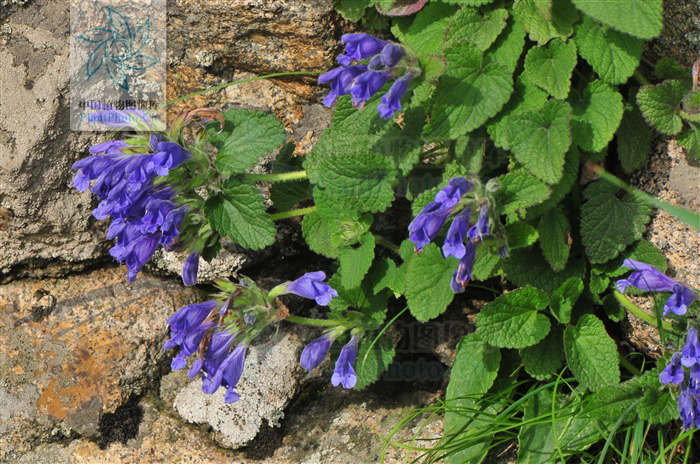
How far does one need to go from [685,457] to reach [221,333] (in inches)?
75.5

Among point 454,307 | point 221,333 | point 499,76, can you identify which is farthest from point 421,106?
point 221,333

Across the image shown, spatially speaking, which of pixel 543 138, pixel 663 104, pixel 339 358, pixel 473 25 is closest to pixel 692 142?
pixel 663 104

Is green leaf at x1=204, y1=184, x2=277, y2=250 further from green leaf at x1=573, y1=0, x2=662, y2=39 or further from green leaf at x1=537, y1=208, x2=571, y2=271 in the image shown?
green leaf at x1=573, y1=0, x2=662, y2=39

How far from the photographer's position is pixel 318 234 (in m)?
2.98

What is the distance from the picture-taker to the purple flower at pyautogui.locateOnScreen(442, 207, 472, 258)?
7.54 ft

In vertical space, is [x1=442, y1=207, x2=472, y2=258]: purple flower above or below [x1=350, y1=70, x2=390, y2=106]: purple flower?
below

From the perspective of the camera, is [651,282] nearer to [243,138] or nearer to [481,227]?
[481,227]

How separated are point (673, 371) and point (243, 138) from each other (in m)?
1.93

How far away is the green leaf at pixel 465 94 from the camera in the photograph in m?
2.61

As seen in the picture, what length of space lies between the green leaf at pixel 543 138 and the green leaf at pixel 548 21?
1.01 ft

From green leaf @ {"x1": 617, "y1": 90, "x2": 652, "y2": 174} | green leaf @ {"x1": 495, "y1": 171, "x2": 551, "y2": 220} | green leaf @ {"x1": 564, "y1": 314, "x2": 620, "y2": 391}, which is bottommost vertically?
green leaf @ {"x1": 564, "y1": 314, "x2": 620, "y2": 391}

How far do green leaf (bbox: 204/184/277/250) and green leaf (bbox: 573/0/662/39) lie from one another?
1.46 metres

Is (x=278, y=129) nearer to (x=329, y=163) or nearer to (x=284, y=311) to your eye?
(x=329, y=163)

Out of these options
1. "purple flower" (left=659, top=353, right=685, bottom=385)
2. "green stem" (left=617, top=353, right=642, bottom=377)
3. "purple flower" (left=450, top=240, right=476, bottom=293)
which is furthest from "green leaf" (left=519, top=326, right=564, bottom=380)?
"purple flower" (left=450, top=240, right=476, bottom=293)
